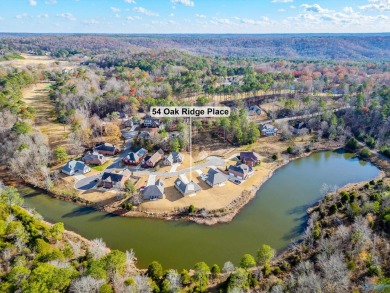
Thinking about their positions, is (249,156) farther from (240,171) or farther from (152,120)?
(152,120)

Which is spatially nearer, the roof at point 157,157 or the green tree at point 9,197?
the green tree at point 9,197

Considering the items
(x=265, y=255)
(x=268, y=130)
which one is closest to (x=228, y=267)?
(x=265, y=255)

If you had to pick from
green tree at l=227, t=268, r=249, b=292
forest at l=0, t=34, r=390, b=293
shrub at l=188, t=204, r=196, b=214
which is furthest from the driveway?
green tree at l=227, t=268, r=249, b=292

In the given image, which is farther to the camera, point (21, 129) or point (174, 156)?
point (174, 156)

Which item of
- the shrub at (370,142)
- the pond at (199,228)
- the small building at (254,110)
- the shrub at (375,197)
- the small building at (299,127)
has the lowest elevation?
the pond at (199,228)

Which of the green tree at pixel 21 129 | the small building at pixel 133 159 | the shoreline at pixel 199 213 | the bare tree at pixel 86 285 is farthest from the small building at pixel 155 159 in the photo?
the bare tree at pixel 86 285

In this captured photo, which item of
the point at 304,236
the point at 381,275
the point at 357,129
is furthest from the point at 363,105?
the point at 381,275

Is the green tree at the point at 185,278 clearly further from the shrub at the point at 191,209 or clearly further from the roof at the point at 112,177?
the roof at the point at 112,177

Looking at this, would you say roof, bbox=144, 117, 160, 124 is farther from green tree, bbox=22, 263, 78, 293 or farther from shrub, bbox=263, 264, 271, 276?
shrub, bbox=263, 264, 271, 276
